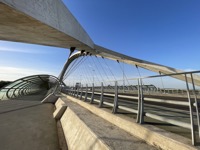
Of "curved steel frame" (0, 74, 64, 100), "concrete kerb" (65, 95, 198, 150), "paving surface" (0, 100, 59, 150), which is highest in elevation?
"curved steel frame" (0, 74, 64, 100)

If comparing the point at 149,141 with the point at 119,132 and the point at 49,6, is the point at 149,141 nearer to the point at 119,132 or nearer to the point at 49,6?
the point at 119,132

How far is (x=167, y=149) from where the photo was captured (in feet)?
8.51

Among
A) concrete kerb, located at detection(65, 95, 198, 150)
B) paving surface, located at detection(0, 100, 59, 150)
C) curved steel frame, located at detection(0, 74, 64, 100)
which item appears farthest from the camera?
curved steel frame, located at detection(0, 74, 64, 100)

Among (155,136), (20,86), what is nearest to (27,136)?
(155,136)

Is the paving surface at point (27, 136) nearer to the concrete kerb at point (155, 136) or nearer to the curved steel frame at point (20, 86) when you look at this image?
the concrete kerb at point (155, 136)

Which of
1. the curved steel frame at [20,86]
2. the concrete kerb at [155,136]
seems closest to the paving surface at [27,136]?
the concrete kerb at [155,136]

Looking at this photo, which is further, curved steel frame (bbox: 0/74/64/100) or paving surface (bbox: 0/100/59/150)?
curved steel frame (bbox: 0/74/64/100)

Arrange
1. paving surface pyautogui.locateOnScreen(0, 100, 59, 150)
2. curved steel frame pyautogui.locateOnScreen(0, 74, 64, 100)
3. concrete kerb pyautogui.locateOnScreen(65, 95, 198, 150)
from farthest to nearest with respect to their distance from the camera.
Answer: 1. curved steel frame pyautogui.locateOnScreen(0, 74, 64, 100)
2. paving surface pyautogui.locateOnScreen(0, 100, 59, 150)
3. concrete kerb pyautogui.locateOnScreen(65, 95, 198, 150)

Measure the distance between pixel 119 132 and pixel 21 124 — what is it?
21.2ft

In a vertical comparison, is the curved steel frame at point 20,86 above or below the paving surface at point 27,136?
above

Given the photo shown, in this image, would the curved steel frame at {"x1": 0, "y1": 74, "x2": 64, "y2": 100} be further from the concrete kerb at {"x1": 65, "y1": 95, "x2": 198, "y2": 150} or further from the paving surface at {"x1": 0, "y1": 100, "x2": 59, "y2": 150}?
the concrete kerb at {"x1": 65, "y1": 95, "x2": 198, "y2": 150}

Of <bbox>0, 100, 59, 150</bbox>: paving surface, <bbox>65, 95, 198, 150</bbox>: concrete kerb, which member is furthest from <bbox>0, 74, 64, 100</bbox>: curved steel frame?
<bbox>65, 95, 198, 150</bbox>: concrete kerb

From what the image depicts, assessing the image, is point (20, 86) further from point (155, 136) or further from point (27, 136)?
point (155, 136)

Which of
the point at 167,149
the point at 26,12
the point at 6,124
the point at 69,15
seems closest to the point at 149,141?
the point at 167,149
